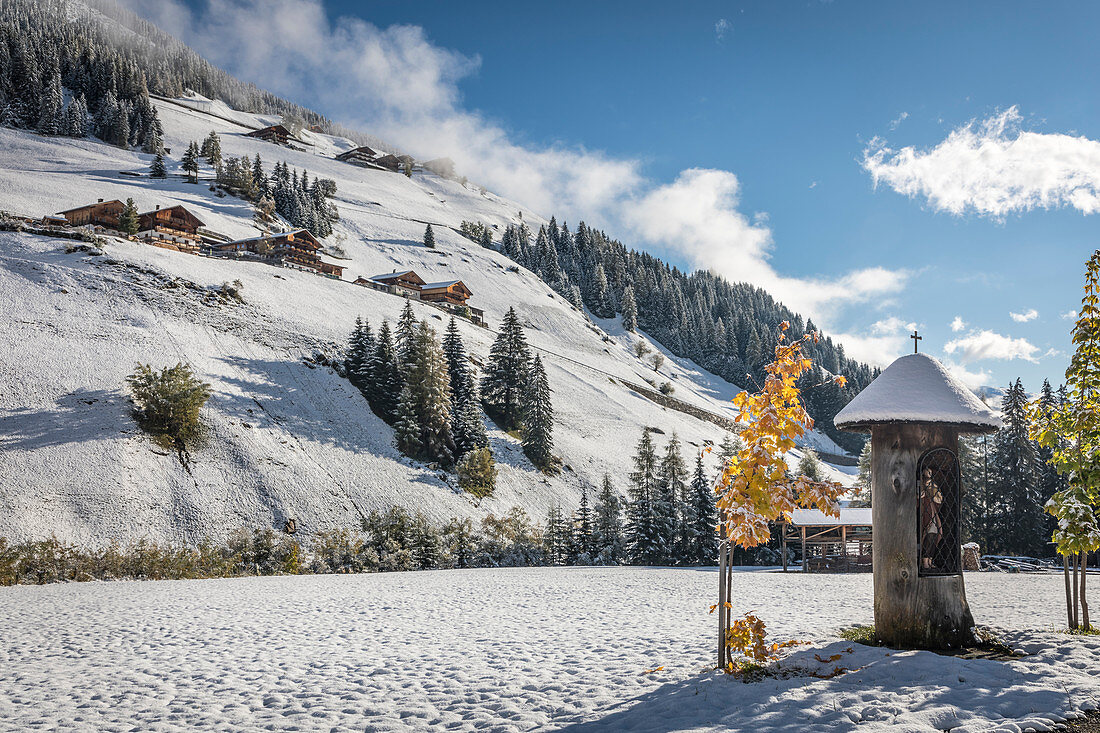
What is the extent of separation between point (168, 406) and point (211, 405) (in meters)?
3.55

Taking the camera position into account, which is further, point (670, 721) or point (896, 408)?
point (896, 408)

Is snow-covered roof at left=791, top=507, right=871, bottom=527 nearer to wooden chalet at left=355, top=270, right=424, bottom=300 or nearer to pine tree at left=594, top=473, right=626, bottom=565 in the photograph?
pine tree at left=594, top=473, right=626, bottom=565

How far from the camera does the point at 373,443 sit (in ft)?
122

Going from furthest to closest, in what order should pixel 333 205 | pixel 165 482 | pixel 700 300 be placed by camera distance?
pixel 700 300, pixel 333 205, pixel 165 482

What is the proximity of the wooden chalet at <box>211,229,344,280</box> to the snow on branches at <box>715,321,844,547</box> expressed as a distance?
61.3 m

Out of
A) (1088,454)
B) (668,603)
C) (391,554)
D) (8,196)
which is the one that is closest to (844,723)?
(1088,454)

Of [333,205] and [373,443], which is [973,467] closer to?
[373,443]

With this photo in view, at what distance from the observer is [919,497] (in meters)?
8.05

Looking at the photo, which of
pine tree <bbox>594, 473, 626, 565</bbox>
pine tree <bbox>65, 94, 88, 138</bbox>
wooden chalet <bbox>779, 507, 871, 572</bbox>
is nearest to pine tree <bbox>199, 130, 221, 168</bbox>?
pine tree <bbox>65, 94, 88, 138</bbox>

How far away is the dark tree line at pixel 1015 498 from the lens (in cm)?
3803

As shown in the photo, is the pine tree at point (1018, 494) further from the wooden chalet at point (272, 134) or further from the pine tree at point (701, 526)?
the wooden chalet at point (272, 134)

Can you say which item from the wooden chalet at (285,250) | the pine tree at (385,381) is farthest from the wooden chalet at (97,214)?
the pine tree at (385,381)

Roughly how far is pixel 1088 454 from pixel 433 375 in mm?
34886

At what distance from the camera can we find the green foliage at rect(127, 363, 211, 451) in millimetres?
29156
